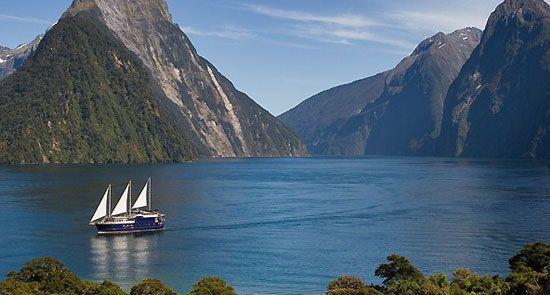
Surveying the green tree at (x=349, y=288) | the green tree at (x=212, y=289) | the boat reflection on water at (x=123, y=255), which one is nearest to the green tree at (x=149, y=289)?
the green tree at (x=212, y=289)

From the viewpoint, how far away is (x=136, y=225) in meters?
130

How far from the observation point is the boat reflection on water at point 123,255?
89.6m

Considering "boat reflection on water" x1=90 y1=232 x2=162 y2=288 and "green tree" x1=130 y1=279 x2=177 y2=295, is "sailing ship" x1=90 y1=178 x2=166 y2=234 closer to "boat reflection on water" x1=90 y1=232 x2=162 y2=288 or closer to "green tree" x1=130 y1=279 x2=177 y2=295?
"boat reflection on water" x1=90 y1=232 x2=162 y2=288

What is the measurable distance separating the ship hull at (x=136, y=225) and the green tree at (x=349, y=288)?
7037cm

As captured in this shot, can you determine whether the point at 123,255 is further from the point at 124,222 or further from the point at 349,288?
the point at 349,288

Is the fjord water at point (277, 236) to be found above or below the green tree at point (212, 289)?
below

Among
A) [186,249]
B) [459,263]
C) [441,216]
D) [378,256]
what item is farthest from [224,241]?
[441,216]

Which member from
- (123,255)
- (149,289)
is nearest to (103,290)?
(149,289)

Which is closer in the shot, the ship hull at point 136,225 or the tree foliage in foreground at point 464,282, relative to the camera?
the tree foliage in foreground at point 464,282

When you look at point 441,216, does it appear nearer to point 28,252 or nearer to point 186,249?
point 186,249

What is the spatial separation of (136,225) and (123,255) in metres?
24.2

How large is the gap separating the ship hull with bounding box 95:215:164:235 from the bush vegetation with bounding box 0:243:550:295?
62.6 meters

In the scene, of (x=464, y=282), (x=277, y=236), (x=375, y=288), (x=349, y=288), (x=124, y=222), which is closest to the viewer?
(x=349, y=288)

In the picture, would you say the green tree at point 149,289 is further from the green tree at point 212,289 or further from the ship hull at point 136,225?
the ship hull at point 136,225
